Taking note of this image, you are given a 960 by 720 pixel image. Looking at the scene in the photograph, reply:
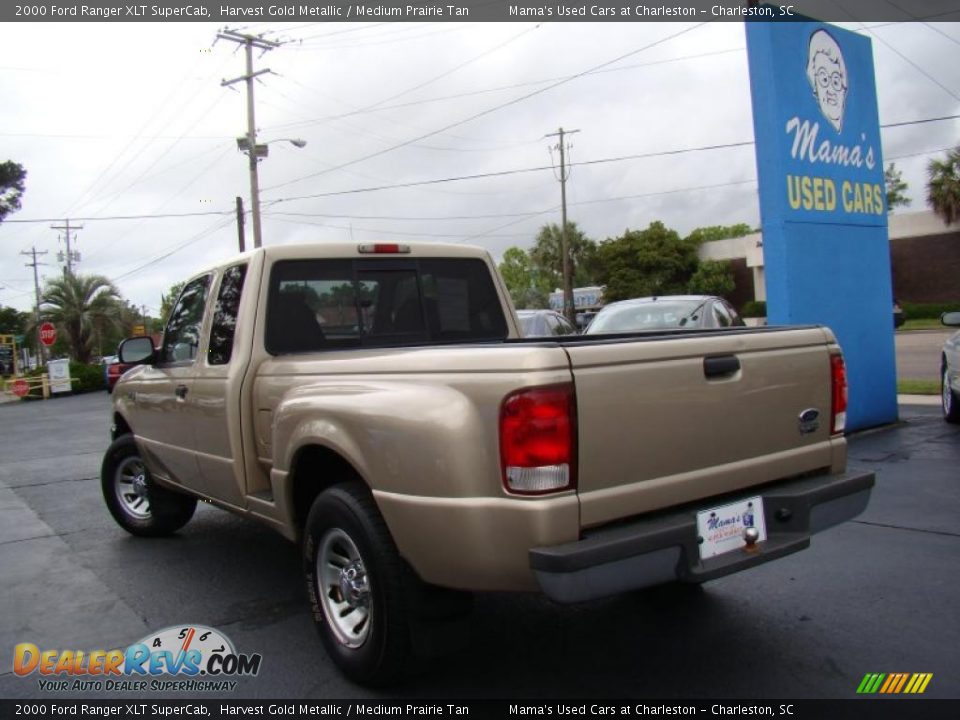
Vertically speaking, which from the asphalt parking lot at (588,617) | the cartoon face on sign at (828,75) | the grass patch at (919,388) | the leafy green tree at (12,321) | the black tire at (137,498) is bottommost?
the asphalt parking lot at (588,617)

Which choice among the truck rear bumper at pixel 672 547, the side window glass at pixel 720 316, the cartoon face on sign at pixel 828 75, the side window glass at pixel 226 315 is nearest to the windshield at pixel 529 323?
the side window glass at pixel 720 316

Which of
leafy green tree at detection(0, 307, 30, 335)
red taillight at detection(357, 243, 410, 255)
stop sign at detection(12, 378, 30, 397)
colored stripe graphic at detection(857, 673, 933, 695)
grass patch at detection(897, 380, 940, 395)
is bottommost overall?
colored stripe graphic at detection(857, 673, 933, 695)

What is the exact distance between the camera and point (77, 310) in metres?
39.7

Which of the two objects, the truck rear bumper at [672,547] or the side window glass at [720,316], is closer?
the truck rear bumper at [672,547]

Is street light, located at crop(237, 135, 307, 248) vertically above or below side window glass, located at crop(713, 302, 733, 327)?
above

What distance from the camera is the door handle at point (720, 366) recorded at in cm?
302

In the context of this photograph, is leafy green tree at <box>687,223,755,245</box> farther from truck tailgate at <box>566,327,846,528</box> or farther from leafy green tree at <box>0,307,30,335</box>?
truck tailgate at <box>566,327,846,528</box>

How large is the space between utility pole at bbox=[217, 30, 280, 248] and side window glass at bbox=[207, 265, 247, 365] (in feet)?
83.7

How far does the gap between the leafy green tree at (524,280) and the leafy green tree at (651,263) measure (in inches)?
644

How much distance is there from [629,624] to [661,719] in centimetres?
92

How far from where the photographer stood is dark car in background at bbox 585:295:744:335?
10250 millimetres

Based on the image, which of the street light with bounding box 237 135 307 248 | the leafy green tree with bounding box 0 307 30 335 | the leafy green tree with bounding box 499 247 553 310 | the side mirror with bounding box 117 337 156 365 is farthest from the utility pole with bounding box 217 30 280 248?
the leafy green tree with bounding box 0 307 30 335

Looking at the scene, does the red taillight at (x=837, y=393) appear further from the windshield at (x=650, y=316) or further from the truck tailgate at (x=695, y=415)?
the windshield at (x=650, y=316)

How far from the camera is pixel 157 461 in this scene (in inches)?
209
